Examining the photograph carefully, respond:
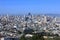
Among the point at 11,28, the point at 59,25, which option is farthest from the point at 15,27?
the point at 59,25

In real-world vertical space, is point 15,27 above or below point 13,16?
below

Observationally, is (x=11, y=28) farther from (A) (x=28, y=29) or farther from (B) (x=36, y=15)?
(B) (x=36, y=15)

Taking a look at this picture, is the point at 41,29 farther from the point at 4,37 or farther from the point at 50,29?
the point at 4,37

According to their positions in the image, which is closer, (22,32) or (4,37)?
(4,37)

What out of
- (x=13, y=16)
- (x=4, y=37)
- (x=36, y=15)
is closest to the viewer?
(x=4, y=37)

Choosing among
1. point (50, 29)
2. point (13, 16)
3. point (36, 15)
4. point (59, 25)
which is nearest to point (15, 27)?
point (13, 16)

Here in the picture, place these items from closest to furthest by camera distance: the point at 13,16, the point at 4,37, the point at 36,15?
the point at 4,37, the point at 13,16, the point at 36,15
